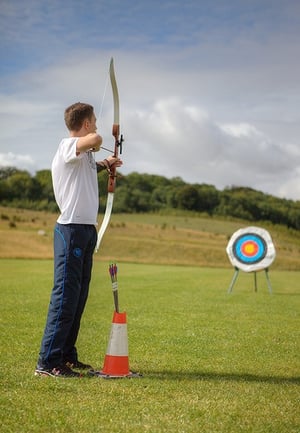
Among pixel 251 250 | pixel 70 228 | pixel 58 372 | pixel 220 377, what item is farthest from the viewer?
pixel 251 250

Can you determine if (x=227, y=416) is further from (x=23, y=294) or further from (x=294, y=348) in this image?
(x=23, y=294)

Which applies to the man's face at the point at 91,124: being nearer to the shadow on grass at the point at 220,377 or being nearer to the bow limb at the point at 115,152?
the bow limb at the point at 115,152

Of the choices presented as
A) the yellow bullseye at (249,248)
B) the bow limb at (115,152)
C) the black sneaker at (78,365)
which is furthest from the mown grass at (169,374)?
the yellow bullseye at (249,248)

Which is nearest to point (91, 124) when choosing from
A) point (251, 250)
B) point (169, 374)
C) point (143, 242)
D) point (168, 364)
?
point (169, 374)

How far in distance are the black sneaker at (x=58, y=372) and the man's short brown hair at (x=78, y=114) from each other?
1.79 metres

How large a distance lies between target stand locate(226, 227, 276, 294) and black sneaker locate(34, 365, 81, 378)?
36.6 ft

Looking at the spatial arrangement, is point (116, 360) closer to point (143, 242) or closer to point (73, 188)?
point (73, 188)

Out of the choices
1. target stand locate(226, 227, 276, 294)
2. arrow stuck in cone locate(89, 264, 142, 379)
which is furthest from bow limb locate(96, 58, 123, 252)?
target stand locate(226, 227, 276, 294)

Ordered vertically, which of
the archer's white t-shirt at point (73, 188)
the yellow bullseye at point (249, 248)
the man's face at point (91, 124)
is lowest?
the yellow bullseye at point (249, 248)

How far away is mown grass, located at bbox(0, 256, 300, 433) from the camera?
374 centimetres

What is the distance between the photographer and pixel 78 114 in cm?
498

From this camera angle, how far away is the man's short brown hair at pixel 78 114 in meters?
4.97

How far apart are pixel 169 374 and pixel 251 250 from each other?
11.4 meters

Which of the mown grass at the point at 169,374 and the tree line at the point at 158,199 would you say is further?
the tree line at the point at 158,199
